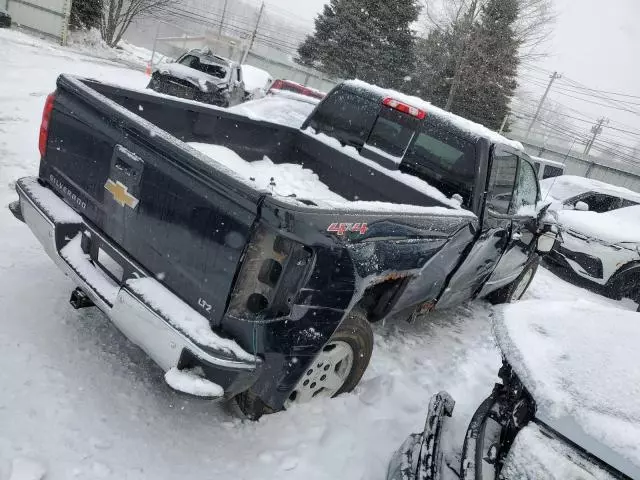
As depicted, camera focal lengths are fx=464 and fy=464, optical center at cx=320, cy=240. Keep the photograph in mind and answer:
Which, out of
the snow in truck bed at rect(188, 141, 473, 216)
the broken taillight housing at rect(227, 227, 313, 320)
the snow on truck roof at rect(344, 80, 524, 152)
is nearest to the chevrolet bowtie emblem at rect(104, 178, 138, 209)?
the snow in truck bed at rect(188, 141, 473, 216)

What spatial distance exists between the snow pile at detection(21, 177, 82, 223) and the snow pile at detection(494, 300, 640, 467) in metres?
2.66

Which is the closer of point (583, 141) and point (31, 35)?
point (31, 35)

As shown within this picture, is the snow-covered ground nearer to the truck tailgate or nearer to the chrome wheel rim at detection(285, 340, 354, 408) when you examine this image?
the chrome wheel rim at detection(285, 340, 354, 408)

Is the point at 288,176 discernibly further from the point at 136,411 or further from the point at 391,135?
the point at 136,411

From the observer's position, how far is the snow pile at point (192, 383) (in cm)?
216

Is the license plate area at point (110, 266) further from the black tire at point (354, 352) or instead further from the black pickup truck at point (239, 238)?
the black tire at point (354, 352)

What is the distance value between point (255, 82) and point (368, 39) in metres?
14.6

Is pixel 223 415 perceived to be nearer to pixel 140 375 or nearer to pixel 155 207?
pixel 140 375

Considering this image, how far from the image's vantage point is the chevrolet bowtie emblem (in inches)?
105

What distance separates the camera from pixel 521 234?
5008 millimetres

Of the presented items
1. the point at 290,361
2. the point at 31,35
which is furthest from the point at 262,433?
the point at 31,35

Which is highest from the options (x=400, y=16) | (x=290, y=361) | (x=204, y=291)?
(x=400, y=16)

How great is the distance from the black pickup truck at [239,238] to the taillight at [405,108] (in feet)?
0.04

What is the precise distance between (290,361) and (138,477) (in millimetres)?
952
